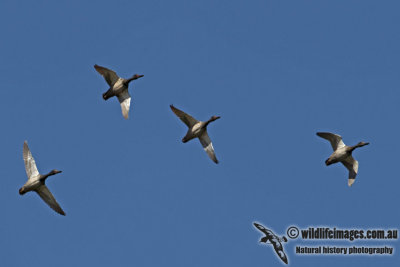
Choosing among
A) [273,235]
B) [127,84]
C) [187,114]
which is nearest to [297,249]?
[273,235]

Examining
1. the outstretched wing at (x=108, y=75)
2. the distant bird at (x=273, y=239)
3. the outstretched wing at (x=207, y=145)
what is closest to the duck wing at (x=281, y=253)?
the distant bird at (x=273, y=239)

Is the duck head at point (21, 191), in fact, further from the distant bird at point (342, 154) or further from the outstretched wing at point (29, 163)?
the distant bird at point (342, 154)

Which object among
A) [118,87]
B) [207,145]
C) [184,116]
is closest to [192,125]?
[184,116]

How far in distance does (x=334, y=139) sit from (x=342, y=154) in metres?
1.63

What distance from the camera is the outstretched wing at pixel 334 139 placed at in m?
77.8

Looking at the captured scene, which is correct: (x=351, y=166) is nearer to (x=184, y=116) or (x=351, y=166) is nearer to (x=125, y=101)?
(x=184, y=116)

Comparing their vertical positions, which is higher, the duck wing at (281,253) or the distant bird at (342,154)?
the distant bird at (342,154)

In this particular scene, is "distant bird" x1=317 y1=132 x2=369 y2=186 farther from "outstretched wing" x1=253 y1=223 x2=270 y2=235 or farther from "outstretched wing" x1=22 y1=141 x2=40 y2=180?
"outstretched wing" x1=22 y1=141 x2=40 y2=180

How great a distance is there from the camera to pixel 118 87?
7994 centimetres

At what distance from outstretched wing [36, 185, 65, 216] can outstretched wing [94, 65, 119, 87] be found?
11.4 meters

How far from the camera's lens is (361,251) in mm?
78688

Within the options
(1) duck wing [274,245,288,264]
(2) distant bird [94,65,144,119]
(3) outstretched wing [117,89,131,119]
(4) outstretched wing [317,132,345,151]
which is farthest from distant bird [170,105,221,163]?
(1) duck wing [274,245,288,264]

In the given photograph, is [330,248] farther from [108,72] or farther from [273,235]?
[108,72]

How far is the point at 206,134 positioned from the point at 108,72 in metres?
10.1
